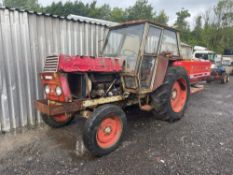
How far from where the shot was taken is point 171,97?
164 inches

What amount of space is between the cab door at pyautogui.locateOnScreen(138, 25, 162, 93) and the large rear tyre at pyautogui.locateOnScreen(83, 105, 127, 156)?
793 mm

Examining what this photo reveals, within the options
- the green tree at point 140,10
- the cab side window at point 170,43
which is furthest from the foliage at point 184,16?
the cab side window at point 170,43

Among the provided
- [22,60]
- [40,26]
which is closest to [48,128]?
[22,60]

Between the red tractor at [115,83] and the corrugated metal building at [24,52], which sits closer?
the red tractor at [115,83]

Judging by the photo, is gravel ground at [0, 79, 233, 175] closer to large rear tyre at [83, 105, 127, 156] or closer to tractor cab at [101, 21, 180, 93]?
large rear tyre at [83, 105, 127, 156]

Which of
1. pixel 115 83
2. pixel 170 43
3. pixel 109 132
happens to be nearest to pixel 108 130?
pixel 109 132

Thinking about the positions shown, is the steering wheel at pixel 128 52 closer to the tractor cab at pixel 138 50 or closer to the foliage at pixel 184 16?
the tractor cab at pixel 138 50

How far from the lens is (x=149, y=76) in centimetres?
376

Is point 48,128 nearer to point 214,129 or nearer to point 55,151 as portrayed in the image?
point 55,151

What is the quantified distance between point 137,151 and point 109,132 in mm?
568

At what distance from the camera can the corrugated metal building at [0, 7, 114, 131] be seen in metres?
3.61

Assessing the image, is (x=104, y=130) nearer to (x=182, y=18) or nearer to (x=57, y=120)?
(x=57, y=120)

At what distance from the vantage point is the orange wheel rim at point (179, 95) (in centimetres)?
444

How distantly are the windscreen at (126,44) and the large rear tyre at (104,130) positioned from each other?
3.19ft
